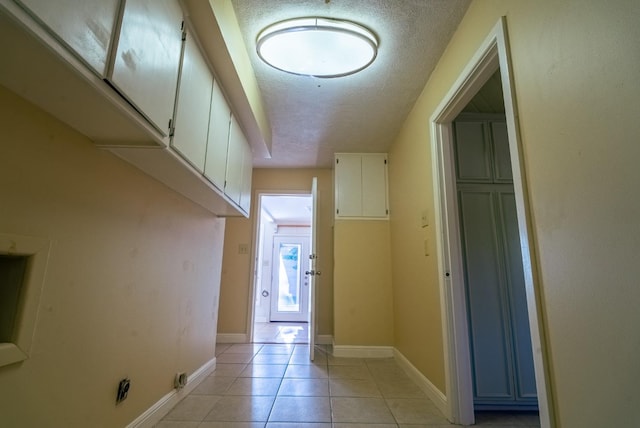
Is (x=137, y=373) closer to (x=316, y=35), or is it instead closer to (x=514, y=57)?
(x=316, y=35)

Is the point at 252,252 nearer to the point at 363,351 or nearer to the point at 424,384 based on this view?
the point at 363,351

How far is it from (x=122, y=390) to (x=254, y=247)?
262 cm

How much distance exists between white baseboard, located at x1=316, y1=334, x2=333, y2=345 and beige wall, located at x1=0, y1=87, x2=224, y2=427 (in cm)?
215

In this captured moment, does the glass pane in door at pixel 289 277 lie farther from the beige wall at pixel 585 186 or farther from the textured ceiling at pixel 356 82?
the beige wall at pixel 585 186

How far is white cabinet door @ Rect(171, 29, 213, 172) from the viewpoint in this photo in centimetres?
139

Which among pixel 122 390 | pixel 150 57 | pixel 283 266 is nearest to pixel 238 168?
pixel 150 57

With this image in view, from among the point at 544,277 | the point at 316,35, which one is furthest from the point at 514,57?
the point at 316,35

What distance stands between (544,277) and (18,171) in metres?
1.76

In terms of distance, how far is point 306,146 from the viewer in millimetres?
3479

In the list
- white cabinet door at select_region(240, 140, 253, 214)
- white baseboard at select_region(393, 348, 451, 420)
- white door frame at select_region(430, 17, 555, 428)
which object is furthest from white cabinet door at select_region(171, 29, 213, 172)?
white baseboard at select_region(393, 348, 451, 420)

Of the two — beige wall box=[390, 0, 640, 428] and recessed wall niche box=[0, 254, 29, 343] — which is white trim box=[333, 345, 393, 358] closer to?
beige wall box=[390, 0, 640, 428]

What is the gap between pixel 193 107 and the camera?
1543mm

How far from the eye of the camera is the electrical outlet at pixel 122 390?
4.50 ft

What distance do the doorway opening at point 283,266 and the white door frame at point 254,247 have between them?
1.10 metres
